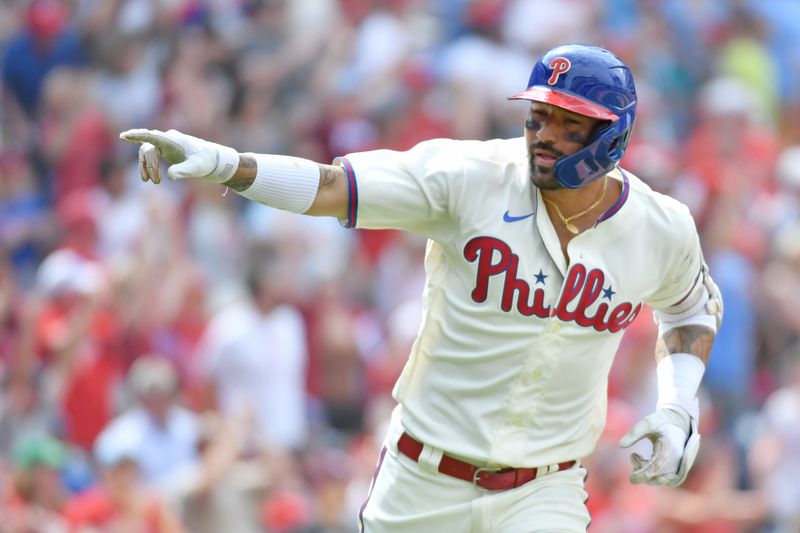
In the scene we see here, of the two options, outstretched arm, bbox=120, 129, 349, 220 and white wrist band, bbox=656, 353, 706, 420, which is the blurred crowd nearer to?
white wrist band, bbox=656, 353, 706, 420

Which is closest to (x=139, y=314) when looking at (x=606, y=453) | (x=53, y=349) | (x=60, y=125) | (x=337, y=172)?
(x=53, y=349)

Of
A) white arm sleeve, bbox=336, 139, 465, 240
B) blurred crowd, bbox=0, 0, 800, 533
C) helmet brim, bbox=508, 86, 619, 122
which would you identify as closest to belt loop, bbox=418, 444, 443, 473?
white arm sleeve, bbox=336, 139, 465, 240

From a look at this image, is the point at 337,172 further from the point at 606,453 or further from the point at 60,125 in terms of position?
the point at 60,125

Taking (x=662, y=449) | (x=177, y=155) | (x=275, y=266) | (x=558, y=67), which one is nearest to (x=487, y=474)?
(x=662, y=449)

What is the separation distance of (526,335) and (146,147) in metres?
1.36

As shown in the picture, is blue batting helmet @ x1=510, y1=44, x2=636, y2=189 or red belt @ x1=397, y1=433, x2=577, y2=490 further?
red belt @ x1=397, y1=433, x2=577, y2=490

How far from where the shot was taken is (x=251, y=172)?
4.80 metres

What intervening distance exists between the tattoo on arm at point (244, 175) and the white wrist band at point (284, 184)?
0.01 metres

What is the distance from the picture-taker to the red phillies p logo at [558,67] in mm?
4996

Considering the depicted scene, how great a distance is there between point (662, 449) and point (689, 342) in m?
0.55

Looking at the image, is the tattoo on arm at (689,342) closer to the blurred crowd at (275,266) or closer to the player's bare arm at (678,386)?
the player's bare arm at (678,386)

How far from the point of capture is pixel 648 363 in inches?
378

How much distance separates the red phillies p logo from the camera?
16.4 ft

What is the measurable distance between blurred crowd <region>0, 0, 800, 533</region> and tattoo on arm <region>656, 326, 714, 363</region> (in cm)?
317
